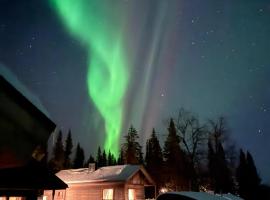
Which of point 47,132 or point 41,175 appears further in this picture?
point 41,175

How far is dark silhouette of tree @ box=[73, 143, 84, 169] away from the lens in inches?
3506

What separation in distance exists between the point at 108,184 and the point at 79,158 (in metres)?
65.7

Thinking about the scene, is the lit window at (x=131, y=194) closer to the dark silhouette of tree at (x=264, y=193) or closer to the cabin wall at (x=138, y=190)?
the cabin wall at (x=138, y=190)

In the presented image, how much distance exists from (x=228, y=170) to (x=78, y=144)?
204ft

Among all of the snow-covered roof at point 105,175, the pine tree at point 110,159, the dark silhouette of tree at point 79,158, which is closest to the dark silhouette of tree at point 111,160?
the pine tree at point 110,159

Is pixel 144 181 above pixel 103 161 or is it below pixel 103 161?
below

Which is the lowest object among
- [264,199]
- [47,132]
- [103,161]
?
[264,199]

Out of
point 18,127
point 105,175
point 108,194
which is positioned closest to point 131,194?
point 108,194

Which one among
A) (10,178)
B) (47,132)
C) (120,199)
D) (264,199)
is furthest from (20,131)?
(264,199)

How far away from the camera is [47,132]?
720 cm

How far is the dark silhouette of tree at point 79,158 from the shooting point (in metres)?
89.1

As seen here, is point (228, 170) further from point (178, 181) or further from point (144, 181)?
point (144, 181)

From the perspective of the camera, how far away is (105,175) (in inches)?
1193

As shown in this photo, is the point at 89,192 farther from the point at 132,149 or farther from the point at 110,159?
the point at 110,159
